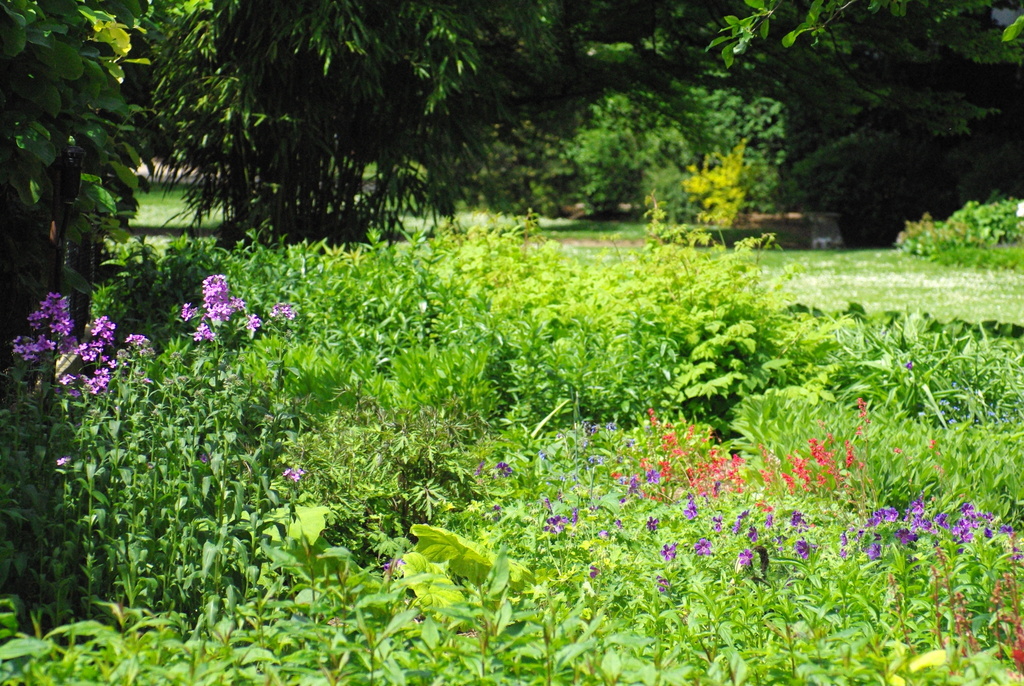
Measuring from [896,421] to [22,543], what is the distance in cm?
377

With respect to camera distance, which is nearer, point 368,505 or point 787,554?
point 787,554

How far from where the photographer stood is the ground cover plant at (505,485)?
1.89 m

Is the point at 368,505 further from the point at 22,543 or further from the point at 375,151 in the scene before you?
the point at 375,151

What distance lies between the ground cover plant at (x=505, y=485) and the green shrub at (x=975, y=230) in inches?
422

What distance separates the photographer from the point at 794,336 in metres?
5.05

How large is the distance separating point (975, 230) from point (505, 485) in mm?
14651

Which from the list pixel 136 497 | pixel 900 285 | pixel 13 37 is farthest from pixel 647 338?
pixel 900 285

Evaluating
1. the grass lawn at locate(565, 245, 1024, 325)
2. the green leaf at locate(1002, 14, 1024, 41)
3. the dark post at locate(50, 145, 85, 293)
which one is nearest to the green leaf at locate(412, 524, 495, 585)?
the dark post at locate(50, 145, 85, 293)

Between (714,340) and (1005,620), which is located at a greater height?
(714,340)

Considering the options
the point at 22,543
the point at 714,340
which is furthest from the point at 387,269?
the point at 22,543

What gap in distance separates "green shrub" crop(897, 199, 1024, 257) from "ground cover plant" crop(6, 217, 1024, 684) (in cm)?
1072

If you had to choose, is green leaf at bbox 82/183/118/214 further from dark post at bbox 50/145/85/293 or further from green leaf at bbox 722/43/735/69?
green leaf at bbox 722/43/735/69

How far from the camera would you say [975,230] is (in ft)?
51.6

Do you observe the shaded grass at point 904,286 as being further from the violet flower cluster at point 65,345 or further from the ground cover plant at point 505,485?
the violet flower cluster at point 65,345
